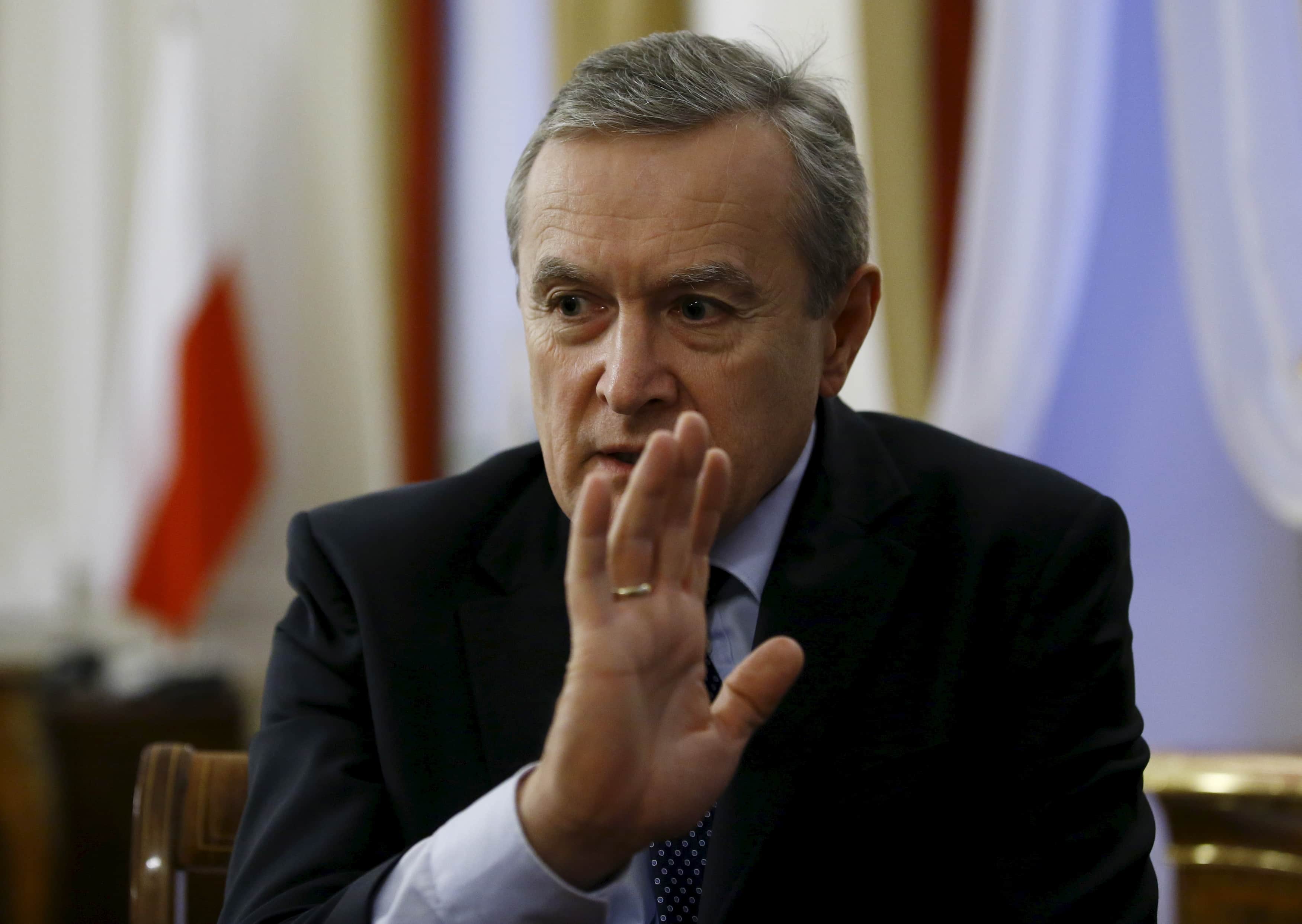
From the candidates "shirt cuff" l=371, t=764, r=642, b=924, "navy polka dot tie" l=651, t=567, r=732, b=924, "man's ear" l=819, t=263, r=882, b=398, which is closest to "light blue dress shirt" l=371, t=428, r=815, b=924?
"shirt cuff" l=371, t=764, r=642, b=924

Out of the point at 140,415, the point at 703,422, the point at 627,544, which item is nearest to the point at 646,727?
the point at 627,544

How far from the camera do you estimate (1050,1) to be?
2.79m

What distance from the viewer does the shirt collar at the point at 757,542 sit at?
5.09ft

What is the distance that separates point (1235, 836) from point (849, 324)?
44.7 inches

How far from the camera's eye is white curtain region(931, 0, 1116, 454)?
2787 millimetres

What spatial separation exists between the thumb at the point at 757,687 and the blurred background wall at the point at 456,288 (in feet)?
5.90

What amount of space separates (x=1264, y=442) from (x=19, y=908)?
137 inches

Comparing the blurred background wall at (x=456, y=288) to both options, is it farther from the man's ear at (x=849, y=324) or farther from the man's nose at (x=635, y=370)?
the man's nose at (x=635, y=370)

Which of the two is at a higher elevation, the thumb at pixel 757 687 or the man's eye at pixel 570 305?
the man's eye at pixel 570 305

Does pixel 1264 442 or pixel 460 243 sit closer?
pixel 1264 442

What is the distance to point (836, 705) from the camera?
1468 millimetres

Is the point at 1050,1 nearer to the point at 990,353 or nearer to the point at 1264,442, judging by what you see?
the point at 990,353

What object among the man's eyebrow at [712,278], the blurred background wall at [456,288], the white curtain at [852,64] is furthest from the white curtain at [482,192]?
the man's eyebrow at [712,278]

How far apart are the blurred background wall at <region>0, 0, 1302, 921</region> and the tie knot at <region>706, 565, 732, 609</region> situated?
4.74ft
